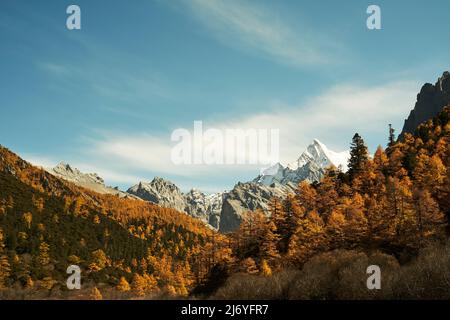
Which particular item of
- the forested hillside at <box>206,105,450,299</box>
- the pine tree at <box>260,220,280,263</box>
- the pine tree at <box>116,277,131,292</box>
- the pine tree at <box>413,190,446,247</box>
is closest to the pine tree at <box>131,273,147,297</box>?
the pine tree at <box>116,277,131,292</box>

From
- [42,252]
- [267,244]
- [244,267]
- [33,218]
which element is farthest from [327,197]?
[33,218]

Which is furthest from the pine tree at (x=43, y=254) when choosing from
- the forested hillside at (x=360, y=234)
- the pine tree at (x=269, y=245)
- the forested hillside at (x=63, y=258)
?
the pine tree at (x=269, y=245)

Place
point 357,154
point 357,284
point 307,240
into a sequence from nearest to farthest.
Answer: point 357,284 < point 307,240 < point 357,154

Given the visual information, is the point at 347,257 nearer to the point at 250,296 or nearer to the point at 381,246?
the point at 250,296

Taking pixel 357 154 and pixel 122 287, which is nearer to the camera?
pixel 357 154

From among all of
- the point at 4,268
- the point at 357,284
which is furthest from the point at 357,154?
the point at 4,268

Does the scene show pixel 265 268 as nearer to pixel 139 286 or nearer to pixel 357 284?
pixel 357 284

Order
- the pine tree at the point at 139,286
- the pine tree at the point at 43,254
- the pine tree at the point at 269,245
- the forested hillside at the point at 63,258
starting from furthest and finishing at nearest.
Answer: the pine tree at the point at 139,286 < the pine tree at the point at 43,254 < the forested hillside at the point at 63,258 < the pine tree at the point at 269,245

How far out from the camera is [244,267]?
7369 cm

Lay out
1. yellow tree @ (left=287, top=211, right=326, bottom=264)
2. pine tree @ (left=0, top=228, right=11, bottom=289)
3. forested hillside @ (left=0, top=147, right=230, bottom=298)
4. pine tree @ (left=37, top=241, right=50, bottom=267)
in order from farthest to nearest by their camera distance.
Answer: pine tree @ (left=37, top=241, right=50, bottom=267) < forested hillside @ (left=0, top=147, right=230, bottom=298) < pine tree @ (left=0, top=228, right=11, bottom=289) < yellow tree @ (left=287, top=211, right=326, bottom=264)

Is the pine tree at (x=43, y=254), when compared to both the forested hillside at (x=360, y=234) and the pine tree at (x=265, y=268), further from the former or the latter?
the pine tree at (x=265, y=268)

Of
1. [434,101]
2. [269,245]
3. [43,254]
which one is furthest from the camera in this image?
[434,101]

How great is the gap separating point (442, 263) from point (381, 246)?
40.9 meters

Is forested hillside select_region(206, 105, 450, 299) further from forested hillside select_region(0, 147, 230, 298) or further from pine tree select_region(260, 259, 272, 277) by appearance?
forested hillside select_region(0, 147, 230, 298)
